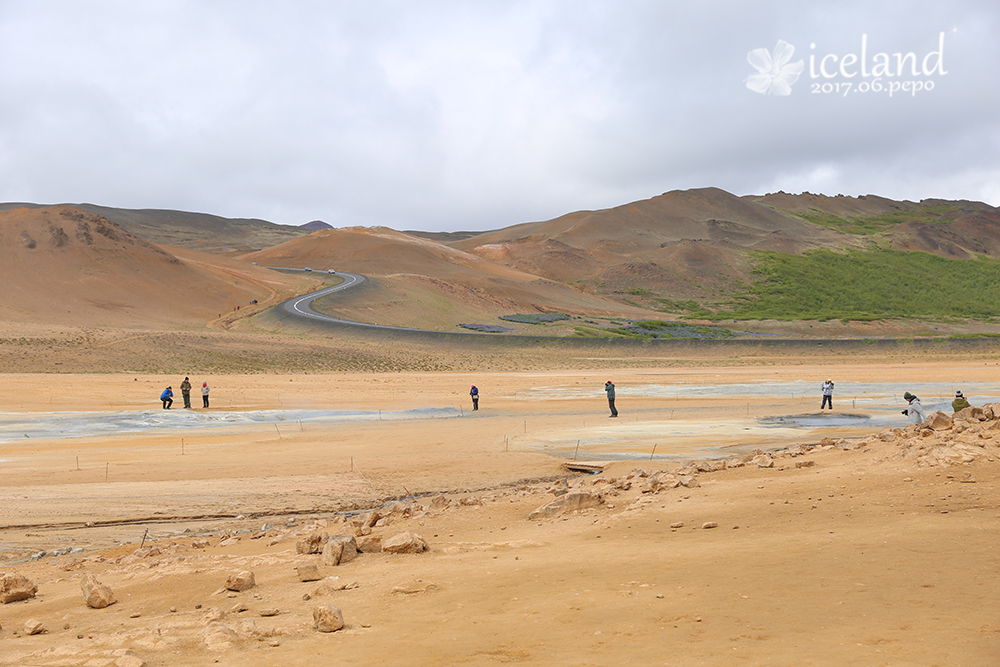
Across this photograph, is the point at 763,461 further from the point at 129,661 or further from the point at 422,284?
the point at 422,284

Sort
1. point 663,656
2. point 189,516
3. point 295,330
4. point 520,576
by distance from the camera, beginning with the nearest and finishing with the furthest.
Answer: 1. point 663,656
2. point 520,576
3. point 189,516
4. point 295,330

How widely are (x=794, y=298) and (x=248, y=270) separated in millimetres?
86369

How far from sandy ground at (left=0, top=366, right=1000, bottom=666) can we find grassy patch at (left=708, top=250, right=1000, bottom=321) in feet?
283

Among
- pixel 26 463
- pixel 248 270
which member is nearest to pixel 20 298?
pixel 248 270

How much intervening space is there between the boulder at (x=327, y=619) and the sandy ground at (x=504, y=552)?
5.9 inches

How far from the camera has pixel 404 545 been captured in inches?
390

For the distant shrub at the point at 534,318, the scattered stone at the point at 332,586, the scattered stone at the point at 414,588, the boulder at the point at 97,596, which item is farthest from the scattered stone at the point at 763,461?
the distant shrub at the point at 534,318

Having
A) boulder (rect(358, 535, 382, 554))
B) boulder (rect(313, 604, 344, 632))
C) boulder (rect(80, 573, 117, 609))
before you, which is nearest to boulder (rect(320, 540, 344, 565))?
boulder (rect(358, 535, 382, 554))

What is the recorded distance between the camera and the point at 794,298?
400ft

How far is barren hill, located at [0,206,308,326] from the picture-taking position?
72.8 meters

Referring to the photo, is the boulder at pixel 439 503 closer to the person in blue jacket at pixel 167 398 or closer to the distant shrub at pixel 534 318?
the person in blue jacket at pixel 167 398

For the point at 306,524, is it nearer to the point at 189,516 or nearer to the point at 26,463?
the point at 189,516

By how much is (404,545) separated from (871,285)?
14051cm

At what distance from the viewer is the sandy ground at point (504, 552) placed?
6.38m
